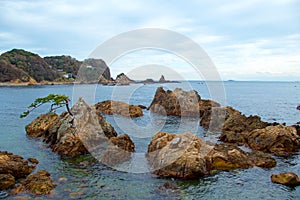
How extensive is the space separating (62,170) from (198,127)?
29.7 metres

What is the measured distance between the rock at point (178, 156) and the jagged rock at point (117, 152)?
101 inches

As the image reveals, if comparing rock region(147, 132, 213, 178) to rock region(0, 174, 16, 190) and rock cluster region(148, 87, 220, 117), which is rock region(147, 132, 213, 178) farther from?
rock cluster region(148, 87, 220, 117)

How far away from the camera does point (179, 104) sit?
211 feet

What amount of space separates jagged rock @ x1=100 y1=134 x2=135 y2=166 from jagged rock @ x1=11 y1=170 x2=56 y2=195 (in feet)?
21.5

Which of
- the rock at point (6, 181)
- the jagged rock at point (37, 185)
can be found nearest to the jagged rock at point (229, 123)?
the jagged rock at point (37, 185)

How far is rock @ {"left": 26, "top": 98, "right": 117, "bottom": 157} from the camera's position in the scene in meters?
30.2

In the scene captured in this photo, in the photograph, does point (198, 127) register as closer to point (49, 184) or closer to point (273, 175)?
point (273, 175)

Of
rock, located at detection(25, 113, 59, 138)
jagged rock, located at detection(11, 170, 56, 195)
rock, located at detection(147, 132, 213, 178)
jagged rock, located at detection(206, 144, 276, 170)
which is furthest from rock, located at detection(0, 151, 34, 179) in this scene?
jagged rock, located at detection(206, 144, 276, 170)

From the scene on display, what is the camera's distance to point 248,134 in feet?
122

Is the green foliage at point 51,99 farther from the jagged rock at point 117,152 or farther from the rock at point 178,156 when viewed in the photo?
the rock at point 178,156

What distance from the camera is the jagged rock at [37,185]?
19.9 m

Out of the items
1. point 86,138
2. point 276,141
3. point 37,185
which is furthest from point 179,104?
point 37,185

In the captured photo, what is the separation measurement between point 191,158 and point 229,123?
66.7ft

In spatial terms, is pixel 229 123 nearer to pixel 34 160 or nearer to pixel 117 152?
pixel 117 152
